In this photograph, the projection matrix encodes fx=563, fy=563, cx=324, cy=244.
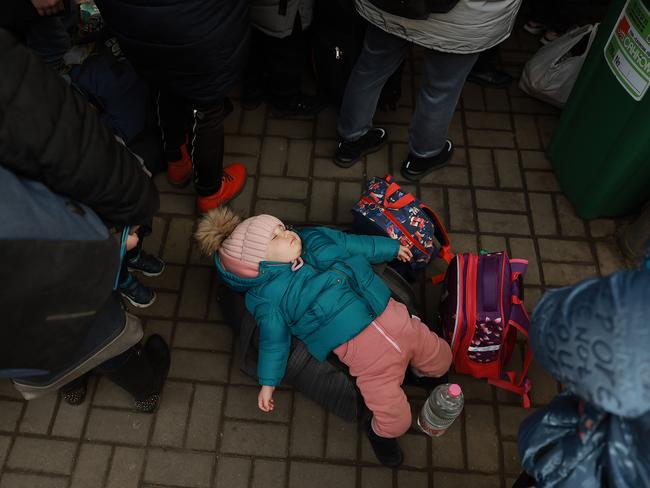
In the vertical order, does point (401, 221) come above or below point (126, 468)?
above

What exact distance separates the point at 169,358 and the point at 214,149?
44.3 inches

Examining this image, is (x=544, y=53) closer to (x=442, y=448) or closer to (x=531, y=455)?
(x=442, y=448)

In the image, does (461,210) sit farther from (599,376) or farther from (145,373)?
(599,376)

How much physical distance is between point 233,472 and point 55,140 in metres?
1.81

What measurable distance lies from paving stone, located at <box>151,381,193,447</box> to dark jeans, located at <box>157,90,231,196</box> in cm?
113

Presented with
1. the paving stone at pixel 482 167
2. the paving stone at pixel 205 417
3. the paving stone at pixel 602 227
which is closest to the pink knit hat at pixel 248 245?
the paving stone at pixel 205 417

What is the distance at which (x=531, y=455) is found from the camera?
158cm

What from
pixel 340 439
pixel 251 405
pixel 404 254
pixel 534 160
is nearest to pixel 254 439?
pixel 251 405

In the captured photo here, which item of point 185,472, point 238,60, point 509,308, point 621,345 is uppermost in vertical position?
point 621,345

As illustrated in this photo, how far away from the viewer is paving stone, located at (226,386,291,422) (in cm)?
281

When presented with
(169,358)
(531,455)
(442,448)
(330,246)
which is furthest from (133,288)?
(531,455)

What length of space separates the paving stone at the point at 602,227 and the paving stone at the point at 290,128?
174 centimetres

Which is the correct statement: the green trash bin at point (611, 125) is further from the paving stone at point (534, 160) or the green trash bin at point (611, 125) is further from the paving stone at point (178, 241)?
the paving stone at point (178, 241)

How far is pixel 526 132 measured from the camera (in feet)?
12.3
